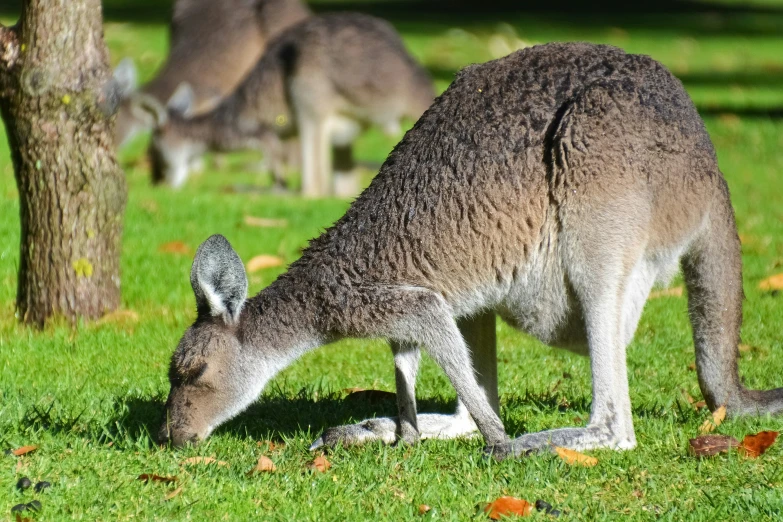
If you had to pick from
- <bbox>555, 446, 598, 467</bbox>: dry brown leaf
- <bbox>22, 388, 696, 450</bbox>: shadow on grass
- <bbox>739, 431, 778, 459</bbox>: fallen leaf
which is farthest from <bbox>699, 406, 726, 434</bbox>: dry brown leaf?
<bbox>555, 446, 598, 467</bbox>: dry brown leaf

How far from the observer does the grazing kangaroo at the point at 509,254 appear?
13.1 feet

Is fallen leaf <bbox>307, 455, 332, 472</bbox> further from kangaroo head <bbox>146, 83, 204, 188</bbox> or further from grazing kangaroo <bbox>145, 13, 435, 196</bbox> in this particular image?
kangaroo head <bbox>146, 83, 204, 188</bbox>

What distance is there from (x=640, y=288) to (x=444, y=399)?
3.66ft

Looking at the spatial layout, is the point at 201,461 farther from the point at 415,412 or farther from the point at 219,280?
the point at 415,412

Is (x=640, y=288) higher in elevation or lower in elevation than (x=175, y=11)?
lower

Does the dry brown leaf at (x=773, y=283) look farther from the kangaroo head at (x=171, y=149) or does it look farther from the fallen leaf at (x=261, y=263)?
the kangaroo head at (x=171, y=149)

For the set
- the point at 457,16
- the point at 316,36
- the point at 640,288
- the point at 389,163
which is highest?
the point at 457,16

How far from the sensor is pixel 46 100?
209 inches

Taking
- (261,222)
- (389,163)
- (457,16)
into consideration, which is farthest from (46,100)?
(457,16)

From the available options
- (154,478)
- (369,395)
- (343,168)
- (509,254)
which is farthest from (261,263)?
(343,168)

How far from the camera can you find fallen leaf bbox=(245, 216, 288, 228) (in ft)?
25.5

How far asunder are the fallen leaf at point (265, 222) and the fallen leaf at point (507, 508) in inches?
175

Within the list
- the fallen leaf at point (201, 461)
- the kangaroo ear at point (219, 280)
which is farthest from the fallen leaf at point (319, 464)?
the kangaroo ear at point (219, 280)

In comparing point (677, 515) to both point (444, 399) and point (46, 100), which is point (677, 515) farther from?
point (46, 100)
